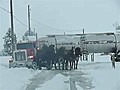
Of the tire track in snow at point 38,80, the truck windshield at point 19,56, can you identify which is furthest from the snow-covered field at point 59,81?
→ the truck windshield at point 19,56

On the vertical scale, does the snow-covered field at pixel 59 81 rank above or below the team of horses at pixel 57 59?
below

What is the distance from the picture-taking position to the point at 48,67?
40.4ft

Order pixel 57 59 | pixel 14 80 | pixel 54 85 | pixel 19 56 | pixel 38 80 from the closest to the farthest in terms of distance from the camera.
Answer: pixel 54 85
pixel 14 80
pixel 38 80
pixel 57 59
pixel 19 56

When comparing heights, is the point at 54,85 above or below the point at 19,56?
below

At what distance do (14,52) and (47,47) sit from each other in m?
2.38

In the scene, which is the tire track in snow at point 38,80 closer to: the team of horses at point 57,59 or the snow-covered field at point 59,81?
the snow-covered field at point 59,81

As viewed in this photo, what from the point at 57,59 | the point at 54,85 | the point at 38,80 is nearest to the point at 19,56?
the point at 57,59

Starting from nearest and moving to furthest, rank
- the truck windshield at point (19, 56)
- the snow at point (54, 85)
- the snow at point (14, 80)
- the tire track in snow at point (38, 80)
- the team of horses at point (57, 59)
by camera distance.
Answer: the snow at point (54, 85)
the snow at point (14, 80)
the tire track in snow at point (38, 80)
the team of horses at point (57, 59)
the truck windshield at point (19, 56)

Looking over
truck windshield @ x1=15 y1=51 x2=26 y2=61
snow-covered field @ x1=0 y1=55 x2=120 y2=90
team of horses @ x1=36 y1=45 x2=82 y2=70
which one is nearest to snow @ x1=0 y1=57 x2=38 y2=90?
snow-covered field @ x1=0 y1=55 x2=120 y2=90

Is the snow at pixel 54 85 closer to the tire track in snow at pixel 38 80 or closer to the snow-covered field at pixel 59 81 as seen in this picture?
the snow-covered field at pixel 59 81

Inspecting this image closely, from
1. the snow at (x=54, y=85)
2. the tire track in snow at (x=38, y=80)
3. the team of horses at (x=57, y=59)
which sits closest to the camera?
the snow at (x=54, y=85)

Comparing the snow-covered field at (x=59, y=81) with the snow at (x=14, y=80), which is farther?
the snow at (x=14, y=80)

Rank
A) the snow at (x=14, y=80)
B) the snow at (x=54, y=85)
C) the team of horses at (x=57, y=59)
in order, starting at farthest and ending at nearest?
the team of horses at (x=57, y=59)
the snow at (x=14, y=80)
the snow at (x=54, y=85)

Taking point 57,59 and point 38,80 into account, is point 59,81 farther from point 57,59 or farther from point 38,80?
point 57,59
